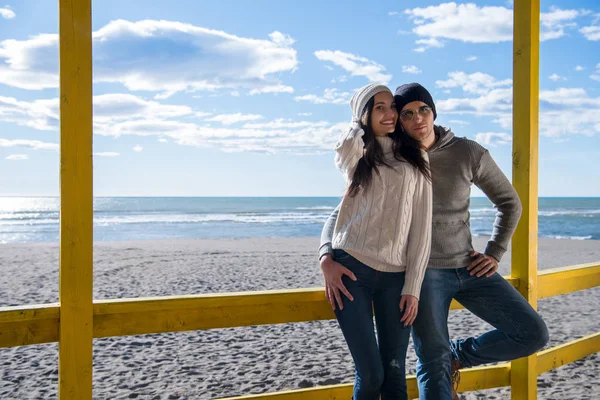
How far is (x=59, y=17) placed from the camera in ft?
5.37

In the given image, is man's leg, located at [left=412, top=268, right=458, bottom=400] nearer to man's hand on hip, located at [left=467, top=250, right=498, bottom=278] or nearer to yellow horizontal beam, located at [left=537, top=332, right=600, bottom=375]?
man's hand on hip, located at [left=467, top=250, right=498, bottom=278]

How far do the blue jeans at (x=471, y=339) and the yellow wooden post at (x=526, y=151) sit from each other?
36 cm

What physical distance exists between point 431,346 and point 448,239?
42cm

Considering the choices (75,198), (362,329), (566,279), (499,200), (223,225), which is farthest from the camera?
(223,225)

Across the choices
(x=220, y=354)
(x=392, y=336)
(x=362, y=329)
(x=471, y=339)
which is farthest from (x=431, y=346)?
(x=220, y=354)

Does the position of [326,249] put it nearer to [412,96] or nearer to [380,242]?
[380,242]

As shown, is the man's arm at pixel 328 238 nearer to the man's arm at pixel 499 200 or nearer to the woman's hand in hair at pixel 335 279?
the woman's hand in hair at pixel 335 279

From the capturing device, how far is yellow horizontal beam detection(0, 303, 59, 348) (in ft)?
5.36

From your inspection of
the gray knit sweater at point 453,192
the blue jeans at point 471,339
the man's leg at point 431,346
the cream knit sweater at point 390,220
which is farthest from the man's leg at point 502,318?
the cream knit sweater at point 390,220

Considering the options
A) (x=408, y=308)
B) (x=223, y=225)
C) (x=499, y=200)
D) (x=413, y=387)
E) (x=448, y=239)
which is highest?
(x=499, y=200)

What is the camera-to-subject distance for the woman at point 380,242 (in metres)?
1.79

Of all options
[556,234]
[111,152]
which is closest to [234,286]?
[556,234]

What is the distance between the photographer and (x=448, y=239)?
2012 mm

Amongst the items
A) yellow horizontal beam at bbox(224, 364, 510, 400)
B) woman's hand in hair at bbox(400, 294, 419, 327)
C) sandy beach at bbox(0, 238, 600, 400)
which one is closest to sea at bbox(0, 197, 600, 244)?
sandy beach at bbox(0, 238, 600, 400)
